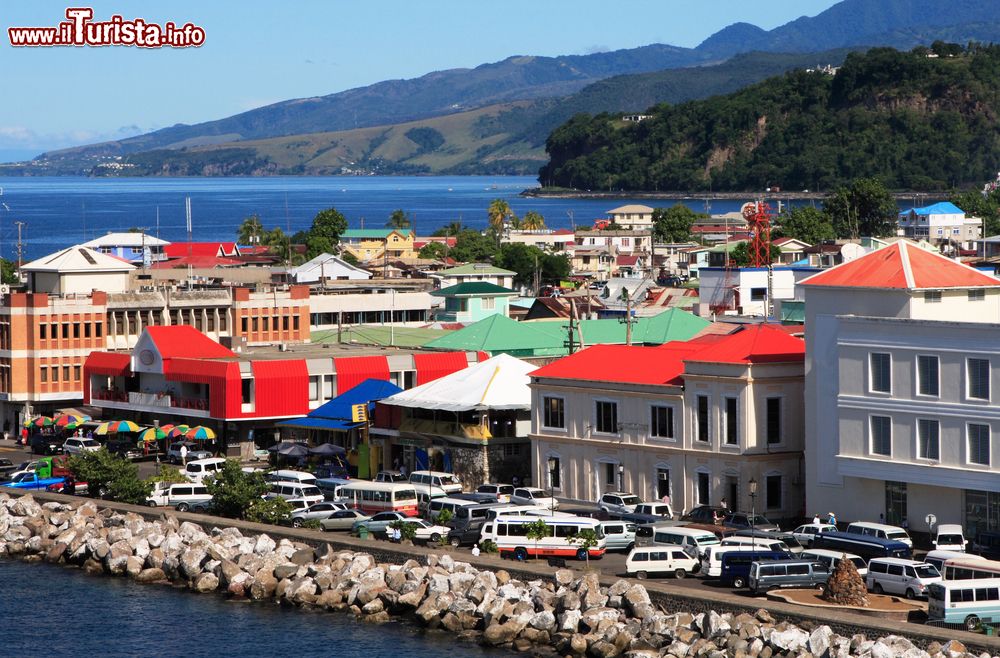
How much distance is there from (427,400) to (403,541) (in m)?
10.6

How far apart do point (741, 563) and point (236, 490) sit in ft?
50.6

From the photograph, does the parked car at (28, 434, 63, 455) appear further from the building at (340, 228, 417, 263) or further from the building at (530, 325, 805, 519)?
the building at (340, 228, 417, 263)

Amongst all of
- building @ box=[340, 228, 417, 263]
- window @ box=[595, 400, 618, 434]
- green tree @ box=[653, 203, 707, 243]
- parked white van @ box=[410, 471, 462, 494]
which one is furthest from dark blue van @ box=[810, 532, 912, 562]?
green tree @ box=[653, 203, 707, 243]

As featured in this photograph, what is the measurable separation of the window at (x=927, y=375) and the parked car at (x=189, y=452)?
24.6 metres

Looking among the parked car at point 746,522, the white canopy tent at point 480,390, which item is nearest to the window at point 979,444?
the parked car at point 746,522

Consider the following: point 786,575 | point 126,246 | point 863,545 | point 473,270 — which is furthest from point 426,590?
point 126,246

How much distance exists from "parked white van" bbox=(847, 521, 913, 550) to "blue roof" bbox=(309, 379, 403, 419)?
20016 millimetres

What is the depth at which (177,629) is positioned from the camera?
3734 centimetres

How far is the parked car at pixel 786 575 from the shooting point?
3419 centimetres

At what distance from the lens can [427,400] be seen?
51562 millimetres

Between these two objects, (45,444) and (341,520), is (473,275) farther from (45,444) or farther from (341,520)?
(341,520)

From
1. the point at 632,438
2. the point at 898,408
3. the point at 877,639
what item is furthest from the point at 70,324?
the point at 877,639

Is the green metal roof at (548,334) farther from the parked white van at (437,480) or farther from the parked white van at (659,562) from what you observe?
the parked white van at (659,562)

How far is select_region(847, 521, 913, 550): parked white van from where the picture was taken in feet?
124
